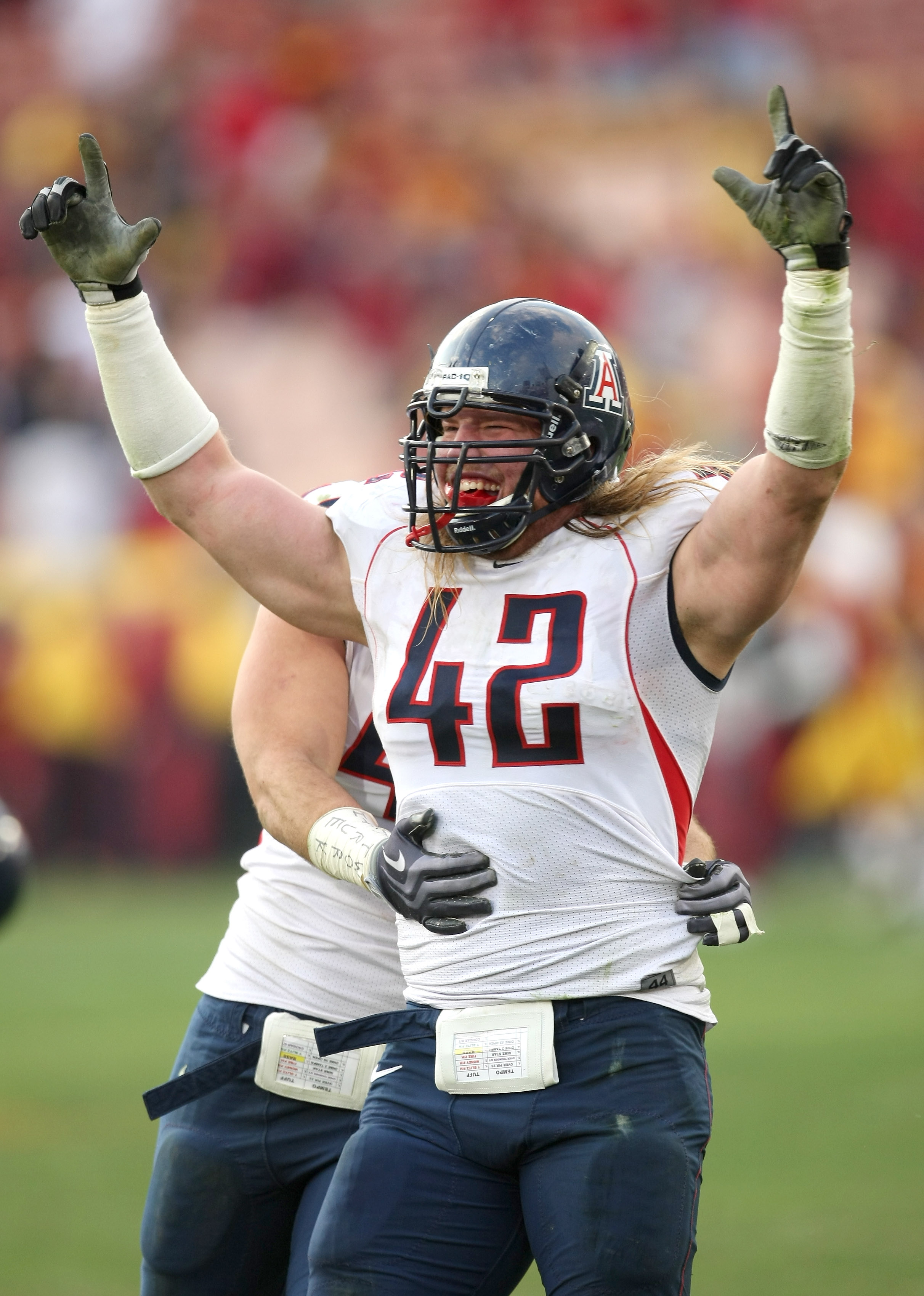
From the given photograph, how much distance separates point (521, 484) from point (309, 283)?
10.8 metres

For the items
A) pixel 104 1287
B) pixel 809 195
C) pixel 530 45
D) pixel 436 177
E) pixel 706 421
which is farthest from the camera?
pixel 530 45

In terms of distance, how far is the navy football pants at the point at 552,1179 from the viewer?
247cm

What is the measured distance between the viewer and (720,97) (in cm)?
1441

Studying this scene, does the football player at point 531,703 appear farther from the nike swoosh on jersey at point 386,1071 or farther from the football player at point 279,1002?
the football player at point 279,1002

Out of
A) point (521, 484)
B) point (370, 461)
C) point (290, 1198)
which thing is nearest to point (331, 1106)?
point (290, 1198)

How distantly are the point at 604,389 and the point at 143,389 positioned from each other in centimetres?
76

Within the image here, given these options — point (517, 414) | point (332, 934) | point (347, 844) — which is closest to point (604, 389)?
point (517, 414)

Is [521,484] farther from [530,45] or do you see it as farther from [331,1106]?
[530,45]

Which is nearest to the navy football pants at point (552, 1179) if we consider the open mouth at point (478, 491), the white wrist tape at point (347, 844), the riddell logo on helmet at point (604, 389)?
the white wrist tape at point (347, 844)

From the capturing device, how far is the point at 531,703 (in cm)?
261

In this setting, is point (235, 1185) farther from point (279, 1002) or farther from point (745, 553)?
point (745, 553)

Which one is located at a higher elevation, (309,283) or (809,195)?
(309,283)

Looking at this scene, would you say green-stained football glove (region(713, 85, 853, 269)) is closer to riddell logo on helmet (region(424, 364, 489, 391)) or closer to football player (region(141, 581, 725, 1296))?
riddell logo on helmet (region(424, 364, 489, 391))

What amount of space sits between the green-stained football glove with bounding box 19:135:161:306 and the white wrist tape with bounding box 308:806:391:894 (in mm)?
951
